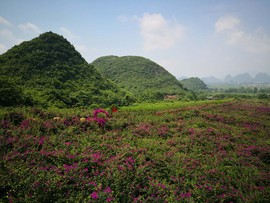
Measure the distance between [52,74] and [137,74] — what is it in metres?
51.0

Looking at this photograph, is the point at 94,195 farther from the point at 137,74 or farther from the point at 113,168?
the point at 137,74

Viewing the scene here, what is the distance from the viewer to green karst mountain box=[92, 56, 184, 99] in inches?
2731

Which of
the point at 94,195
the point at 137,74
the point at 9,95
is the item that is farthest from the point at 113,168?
the point at 137,74

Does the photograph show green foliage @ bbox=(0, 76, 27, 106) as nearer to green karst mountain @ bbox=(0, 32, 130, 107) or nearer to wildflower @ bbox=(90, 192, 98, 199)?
green karst mountain @ bbox=(0, 32, 130, 107)

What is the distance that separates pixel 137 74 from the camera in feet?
261

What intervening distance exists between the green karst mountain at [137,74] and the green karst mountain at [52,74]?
27.6 meters

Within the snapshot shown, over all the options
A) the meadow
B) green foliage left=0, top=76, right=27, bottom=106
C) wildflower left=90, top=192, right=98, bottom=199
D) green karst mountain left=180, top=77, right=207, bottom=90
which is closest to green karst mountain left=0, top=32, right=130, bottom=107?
green foliage left=0, top=76, right=27, bottom=106

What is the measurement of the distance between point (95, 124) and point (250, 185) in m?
8.75

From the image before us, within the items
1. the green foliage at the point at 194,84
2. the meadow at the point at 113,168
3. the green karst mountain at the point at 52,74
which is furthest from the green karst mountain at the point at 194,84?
the meadow at the point at 113,168

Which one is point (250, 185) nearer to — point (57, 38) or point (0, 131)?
point (0, 131)

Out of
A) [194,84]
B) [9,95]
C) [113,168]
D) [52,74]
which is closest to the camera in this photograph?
[113,168]

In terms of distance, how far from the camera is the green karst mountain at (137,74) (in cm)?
6938

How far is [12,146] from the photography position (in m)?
6.79

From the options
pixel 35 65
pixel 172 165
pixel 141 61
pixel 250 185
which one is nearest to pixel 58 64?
pixel 35 65
